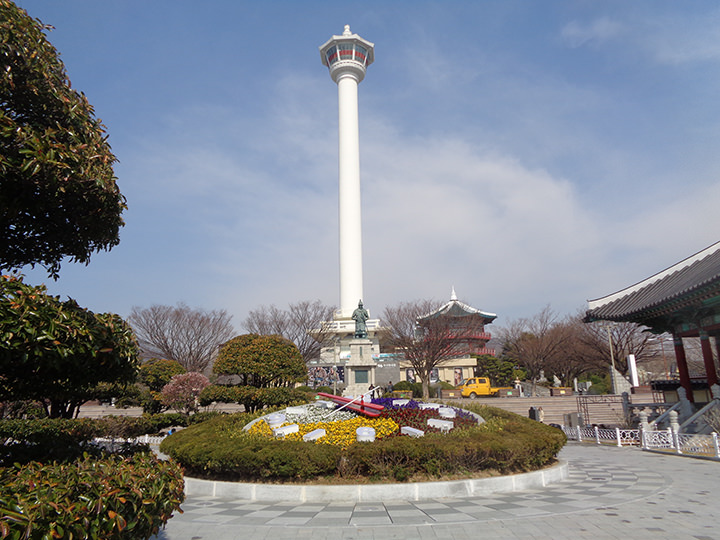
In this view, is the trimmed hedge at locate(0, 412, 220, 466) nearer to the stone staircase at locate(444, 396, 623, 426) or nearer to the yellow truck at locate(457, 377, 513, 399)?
the stone staircase at locate(444, 396, 623, 426)

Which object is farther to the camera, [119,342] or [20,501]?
[119,342]

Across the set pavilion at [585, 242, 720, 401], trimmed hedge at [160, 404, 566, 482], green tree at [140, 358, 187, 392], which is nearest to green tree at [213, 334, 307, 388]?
green tree at [140, 358, 187, 392]

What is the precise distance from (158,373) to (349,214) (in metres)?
33.1

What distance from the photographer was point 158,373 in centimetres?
2638

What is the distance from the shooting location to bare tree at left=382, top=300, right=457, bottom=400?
3866 cm

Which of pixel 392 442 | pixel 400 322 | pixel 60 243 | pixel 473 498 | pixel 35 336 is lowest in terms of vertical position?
pixel 473 498

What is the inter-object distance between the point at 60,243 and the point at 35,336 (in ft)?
6.28

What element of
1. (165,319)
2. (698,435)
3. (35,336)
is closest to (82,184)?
(35,336)

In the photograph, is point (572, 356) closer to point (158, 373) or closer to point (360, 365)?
point (360, 365)

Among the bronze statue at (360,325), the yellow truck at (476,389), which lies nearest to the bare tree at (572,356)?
the yellow truck at (476,389)

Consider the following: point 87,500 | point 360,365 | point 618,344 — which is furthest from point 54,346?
point 618,344

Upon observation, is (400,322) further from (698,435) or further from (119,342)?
(119,342)

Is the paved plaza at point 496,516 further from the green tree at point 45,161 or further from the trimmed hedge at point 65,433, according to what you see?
the green tree at point 45,161

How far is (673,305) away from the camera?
16.5 metres
